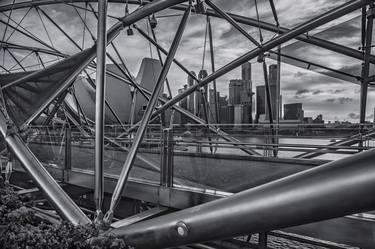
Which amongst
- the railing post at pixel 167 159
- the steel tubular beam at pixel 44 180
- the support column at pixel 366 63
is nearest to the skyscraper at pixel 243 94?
the support column at pixel 366 63

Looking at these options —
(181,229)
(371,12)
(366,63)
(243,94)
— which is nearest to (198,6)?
(371,12)

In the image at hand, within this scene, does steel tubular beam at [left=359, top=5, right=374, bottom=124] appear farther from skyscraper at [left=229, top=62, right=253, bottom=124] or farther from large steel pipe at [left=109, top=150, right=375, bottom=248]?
large steel pipe at [left=109, top=150, right=375, bottom=248]

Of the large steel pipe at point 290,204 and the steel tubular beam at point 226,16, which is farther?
the steel tubular beam at point 226,16

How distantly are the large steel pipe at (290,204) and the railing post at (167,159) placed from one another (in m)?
4.73

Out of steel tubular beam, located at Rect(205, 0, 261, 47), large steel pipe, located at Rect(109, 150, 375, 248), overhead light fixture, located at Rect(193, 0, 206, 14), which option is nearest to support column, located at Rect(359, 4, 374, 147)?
steel tubular beam, located at Rect(205, 0, 261, 47)

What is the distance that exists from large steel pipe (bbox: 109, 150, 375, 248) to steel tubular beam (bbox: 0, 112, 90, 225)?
2989mm

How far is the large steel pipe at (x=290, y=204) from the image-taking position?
7.27 feet

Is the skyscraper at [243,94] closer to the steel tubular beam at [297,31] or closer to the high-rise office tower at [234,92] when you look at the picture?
the high-rise office tower at [234,92]

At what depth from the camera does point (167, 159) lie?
861 centimetres

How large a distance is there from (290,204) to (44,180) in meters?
5.82

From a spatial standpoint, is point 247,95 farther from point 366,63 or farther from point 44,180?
point 44,180

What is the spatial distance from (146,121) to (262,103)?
14.4 metres

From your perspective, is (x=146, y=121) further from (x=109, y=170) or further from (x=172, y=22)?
(x=172, y=22)

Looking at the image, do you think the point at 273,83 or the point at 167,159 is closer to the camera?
the point at 167,159
